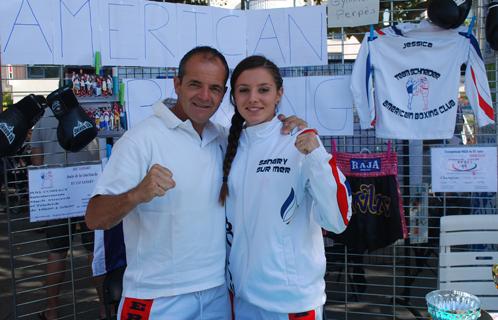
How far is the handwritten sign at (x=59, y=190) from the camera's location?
274 centimetres

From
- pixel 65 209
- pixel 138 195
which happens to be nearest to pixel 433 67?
pixel 138 195

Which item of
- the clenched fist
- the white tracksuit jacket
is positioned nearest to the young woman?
the white tracksuit jacket

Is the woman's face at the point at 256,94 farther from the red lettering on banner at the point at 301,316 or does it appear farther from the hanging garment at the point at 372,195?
the hanging garment at the point at 372,195

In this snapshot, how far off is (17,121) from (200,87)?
3.74ft

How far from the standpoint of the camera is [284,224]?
1801 millimetres

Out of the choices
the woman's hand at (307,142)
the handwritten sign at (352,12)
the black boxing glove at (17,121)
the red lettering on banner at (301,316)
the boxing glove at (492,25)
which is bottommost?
the red lettering on banner at (301,316)

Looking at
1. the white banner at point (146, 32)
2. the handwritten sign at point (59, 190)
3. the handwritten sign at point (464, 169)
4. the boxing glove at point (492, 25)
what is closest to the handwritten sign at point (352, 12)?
the white banner at point (146, 32)

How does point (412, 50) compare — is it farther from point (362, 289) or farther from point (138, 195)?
point (362, 289)

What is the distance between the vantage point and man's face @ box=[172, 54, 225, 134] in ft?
6.31

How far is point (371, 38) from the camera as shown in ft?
10.2

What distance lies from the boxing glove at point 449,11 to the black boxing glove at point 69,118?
6.90ft

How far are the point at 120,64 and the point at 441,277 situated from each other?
2.19 meters

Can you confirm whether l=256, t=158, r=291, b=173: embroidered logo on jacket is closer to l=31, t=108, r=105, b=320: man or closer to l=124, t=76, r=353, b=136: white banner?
l=124, t=76, r=353, b=136: white banner

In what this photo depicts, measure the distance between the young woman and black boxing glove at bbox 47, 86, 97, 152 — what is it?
1.08 m
